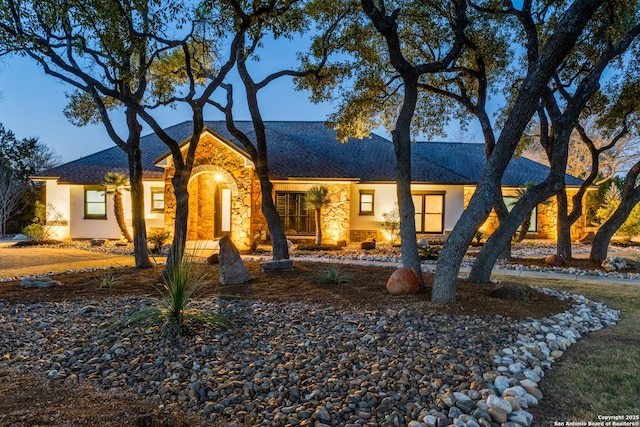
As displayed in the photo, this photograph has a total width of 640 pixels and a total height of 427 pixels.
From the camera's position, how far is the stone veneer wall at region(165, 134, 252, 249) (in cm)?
1487

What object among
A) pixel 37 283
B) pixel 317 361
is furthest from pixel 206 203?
pixel 317 361

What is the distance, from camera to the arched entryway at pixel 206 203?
625 inches

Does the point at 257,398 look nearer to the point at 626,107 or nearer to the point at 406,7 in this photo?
the point at 406,7

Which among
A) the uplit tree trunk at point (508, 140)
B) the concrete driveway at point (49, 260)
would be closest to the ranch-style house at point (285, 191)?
the concrete driveway at point (49, 260)

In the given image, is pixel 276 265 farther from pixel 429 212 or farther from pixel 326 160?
pixel 429 212

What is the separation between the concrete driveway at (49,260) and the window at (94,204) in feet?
10.6

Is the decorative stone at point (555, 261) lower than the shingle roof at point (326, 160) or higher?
lower

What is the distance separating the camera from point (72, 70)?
7.83m

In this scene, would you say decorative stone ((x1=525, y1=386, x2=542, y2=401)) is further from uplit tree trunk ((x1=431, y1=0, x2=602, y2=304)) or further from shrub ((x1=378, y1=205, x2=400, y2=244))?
shrub ((x1=378, y1=205, x2=400, y2=244))

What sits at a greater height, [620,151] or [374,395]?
[620,151]

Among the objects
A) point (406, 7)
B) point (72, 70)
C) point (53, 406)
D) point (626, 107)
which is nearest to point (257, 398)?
point (53, 406)

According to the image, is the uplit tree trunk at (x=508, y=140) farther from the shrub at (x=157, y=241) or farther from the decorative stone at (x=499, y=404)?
the shrub at (x=157, y=241)

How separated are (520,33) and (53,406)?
37.7 ft

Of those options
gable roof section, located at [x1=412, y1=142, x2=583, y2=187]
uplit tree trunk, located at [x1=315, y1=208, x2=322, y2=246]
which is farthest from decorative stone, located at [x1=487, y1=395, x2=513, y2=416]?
gable roof section, located at [x1=412, y1=142, x2=583, y2=187]
